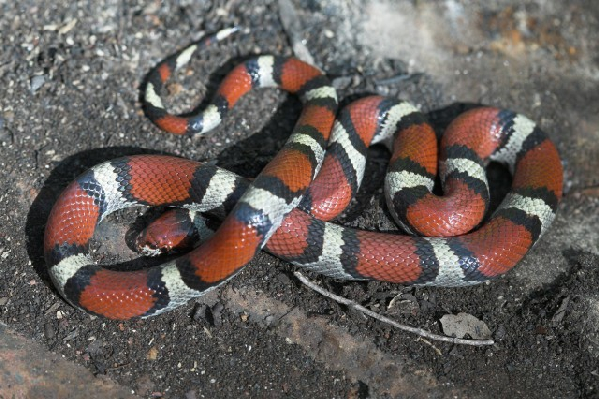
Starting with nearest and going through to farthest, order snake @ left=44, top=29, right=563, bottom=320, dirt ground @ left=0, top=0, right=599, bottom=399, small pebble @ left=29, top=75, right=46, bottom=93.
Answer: dirt ground @ left=0, top=0, right=599, bottom=399 → snake @ left=44, top=29, right=563, bottom=320 → small pebble @ left=29, top=75, right=46, bottom=93

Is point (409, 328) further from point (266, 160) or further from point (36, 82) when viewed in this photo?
point (36, 82)

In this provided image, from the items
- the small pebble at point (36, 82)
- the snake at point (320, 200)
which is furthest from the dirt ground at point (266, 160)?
the snake at point (320, 200)

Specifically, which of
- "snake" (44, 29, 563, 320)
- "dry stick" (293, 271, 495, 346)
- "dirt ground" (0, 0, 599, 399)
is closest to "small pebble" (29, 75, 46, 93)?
"dirt ground" (0, 0, 599, 399)

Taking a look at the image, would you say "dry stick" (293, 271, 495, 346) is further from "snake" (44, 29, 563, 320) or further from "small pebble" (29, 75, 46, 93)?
"small pebble" (29, 75, 46, 93)

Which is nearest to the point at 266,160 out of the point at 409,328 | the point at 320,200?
the point at 320,200

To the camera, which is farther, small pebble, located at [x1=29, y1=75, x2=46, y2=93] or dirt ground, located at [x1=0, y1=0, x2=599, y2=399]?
small pebble, located at [x1=29, y1=75, x2=46, y2=93]

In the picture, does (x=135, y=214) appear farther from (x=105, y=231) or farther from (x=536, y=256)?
(x=536, y=256)
